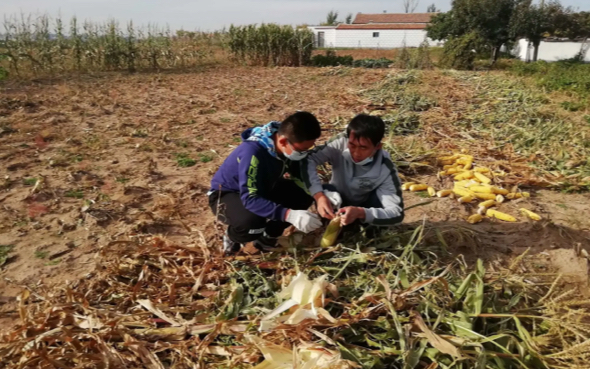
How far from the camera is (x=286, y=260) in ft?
9.17

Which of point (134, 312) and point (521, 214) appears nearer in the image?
point (134, 312)

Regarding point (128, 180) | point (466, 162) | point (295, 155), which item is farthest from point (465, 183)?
point (128, 180)

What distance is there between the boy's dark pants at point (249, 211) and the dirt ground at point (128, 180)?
9.6 inches

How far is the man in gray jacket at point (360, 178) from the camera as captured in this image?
2.76 metres

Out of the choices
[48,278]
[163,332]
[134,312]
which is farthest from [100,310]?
[48,278]

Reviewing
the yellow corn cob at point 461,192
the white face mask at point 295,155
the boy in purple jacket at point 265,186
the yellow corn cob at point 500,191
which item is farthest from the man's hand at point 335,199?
the yellow corn cob at point 500,191

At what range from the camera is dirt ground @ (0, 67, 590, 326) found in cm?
332

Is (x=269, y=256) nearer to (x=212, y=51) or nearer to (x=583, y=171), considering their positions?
(x=583, y=171)

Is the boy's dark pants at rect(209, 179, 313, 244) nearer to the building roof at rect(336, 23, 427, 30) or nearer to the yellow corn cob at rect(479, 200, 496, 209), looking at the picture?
the yellow corn cob at rect(479, 200, 496, 209)

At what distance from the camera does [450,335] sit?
2074 mm

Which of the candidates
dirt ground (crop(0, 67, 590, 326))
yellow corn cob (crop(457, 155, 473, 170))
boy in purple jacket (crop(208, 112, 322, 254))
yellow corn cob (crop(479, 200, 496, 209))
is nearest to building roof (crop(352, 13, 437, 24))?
dirt ground (crop(0, 67, 590, 326))

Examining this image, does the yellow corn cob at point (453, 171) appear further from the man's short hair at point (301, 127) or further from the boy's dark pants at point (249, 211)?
the man's short hair at point (301, 127)

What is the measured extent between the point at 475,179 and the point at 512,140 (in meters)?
1.56

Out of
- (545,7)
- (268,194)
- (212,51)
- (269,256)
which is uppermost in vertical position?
(545,7)
